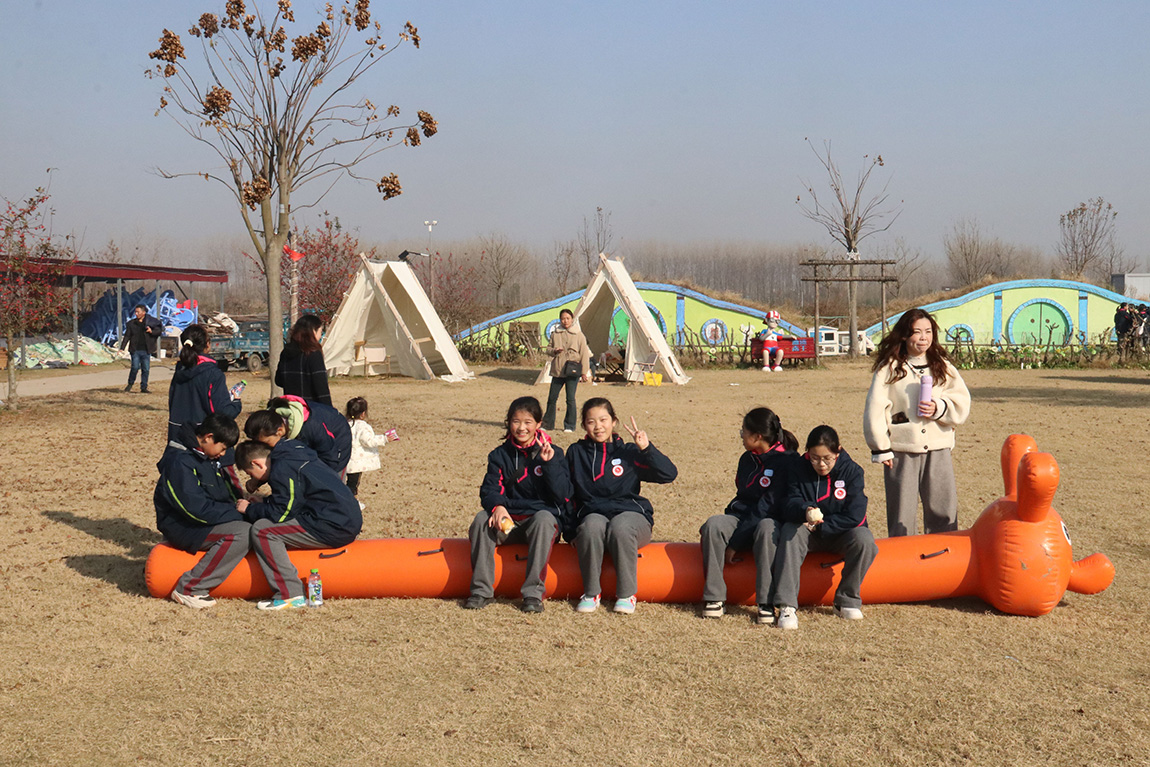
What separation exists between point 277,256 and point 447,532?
7.30 m

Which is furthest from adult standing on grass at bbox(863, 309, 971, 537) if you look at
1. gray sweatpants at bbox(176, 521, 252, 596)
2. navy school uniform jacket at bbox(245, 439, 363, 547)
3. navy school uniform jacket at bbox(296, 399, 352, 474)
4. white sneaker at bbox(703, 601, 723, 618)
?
gray sweatpants at bbox(176, 521, 252, 596)

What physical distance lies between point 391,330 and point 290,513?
1617 cm

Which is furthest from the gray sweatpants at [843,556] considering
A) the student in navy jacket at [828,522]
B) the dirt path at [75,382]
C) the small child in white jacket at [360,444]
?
the dirt path at [75,382]

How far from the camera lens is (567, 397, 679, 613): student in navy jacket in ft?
17.7

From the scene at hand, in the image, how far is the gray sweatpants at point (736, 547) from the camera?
17.2 feet

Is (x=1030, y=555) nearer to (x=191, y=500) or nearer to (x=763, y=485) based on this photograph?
(x=763, y=485)

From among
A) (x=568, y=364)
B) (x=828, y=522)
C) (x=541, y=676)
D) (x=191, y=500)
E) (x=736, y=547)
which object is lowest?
(x=541, y=676)

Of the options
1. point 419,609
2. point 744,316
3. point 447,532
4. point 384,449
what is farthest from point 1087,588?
point 744,316

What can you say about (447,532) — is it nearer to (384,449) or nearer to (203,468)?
(203,468)

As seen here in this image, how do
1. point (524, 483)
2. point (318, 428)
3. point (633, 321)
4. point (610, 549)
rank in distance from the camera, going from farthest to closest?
point (633, 321), point (318, 428), point (524, 483), point (610, 549)

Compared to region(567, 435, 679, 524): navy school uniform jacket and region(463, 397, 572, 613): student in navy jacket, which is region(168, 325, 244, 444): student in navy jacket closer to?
region(463, 397, 572, 613): student in navy jacket

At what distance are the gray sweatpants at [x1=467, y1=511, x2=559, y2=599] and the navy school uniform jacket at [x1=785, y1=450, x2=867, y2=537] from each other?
1.30 meters

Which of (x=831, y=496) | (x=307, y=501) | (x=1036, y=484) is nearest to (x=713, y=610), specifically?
(x=831, y=496)

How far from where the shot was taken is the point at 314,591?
5582 mm
